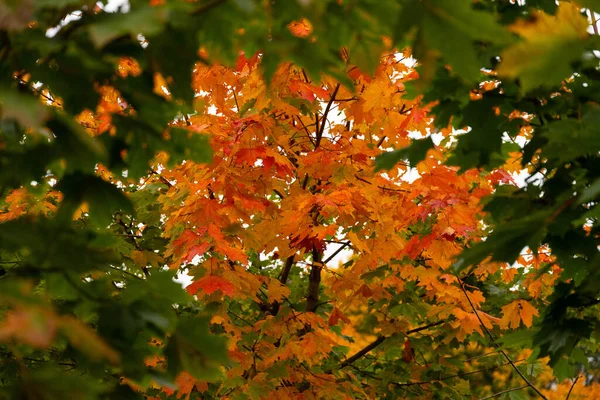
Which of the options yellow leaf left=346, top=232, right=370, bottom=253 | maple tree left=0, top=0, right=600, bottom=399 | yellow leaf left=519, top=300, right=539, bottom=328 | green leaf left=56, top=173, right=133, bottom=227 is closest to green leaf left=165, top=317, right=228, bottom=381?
maple tree left=0, top=0, right=600, bottom=399

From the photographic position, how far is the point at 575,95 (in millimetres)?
1966

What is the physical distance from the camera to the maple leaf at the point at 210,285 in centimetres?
356

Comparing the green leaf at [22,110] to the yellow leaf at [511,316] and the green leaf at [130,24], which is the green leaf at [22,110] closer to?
the green leaf at [130,24]

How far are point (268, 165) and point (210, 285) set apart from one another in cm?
81

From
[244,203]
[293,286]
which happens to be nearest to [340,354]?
[293,286]

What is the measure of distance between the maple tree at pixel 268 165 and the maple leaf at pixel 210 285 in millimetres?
13

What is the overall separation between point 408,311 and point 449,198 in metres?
1.45

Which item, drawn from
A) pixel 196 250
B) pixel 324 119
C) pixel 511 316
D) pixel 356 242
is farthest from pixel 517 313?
pixel 196 250

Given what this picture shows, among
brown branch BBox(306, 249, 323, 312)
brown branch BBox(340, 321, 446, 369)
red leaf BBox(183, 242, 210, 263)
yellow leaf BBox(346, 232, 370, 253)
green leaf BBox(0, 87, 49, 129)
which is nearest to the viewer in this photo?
green leaf BBox(0, 87, 49, 129)

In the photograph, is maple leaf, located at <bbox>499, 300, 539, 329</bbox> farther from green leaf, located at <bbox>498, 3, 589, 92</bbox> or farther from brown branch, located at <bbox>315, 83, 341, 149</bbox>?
green leaf, located at <bbox>498, 3, 589, 92</bbox>

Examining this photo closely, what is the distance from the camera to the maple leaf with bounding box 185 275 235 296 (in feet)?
11.7

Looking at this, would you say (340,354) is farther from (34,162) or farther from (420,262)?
(34,162)

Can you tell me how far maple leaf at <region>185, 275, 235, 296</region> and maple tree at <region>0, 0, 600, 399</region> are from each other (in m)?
0.01

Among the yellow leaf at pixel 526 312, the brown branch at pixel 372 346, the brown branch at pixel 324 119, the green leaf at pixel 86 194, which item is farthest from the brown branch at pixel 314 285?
the green leaf at pixel 86 194
